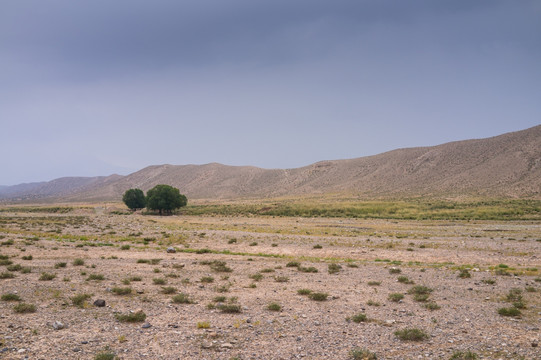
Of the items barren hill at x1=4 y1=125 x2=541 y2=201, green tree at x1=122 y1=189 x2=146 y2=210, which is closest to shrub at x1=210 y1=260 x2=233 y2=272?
green tree at x1=122 y1=189 x2=146 y2=210

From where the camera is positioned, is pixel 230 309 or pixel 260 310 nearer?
pixel 230 309

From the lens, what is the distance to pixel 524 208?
216ft

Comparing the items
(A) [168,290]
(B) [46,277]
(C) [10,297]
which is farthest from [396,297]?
(B) [46,277]

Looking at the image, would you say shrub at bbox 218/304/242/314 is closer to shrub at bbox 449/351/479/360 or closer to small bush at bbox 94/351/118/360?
small bush at bbox 94/351/118/360

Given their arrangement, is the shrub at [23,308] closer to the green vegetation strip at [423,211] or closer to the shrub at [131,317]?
the shrub at [131,317]

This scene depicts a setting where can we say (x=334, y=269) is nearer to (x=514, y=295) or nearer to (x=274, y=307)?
(x=274, y=307)

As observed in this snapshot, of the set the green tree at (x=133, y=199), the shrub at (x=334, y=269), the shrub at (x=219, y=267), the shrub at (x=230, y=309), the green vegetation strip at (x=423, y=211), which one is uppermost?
the green tree at (x=133, y=199)

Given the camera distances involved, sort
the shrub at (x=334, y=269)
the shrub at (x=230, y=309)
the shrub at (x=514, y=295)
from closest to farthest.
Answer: the shrub at (x=230, y=309), the shrub at (x=514, y=295), the shrub at (x=334, y=269)

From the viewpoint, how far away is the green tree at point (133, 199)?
101188 millimetres

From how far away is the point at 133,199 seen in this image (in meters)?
102

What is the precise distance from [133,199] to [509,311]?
103283 mm

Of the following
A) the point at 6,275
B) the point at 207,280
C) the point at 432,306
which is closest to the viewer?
the point at 432,306

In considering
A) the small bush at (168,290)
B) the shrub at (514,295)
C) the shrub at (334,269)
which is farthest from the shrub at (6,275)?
the shrub at (514,295)

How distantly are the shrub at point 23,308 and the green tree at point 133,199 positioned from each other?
97144 millimetres
